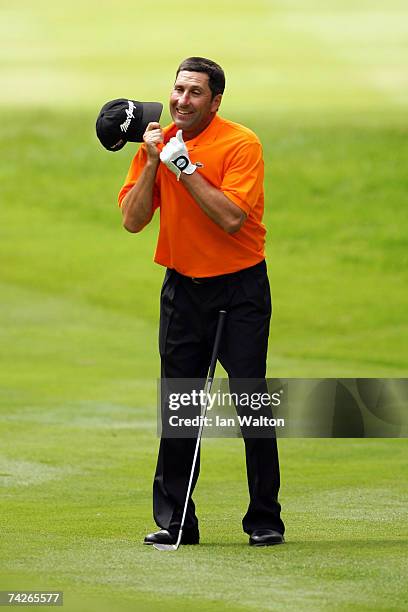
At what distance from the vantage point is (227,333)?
571 centimetres

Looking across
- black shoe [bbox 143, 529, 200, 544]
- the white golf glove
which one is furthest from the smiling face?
black shoe [bbox 143, 529, 200, 544]

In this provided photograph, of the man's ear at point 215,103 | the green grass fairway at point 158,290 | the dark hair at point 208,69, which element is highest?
the dark hair at point 208,69

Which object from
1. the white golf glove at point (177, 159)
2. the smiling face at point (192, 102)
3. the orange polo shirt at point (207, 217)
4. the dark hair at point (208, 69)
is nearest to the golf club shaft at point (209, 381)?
the orange polo shirt at point (207, 217)

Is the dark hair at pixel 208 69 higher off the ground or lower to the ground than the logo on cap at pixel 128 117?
higher

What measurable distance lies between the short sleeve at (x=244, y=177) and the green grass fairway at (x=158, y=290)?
3.98ft

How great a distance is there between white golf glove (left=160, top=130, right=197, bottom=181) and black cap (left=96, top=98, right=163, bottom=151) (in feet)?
1.01

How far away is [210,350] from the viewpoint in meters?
5.80

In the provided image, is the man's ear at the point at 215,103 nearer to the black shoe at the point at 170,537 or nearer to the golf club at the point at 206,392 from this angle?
the golf club at the point at 206,392

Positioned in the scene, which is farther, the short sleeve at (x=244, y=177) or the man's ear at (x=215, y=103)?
the man's ear at (x=215, y=103)

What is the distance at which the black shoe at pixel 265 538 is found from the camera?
5574 mm

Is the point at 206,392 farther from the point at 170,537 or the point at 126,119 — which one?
the point at 126,119

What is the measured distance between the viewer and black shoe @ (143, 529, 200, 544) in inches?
221

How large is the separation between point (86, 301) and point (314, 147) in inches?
270

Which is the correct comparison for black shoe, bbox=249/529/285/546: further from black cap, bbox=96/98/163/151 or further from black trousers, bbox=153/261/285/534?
black cap, bbox=96/98/163/151
